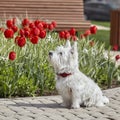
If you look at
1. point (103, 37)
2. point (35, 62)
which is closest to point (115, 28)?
point (103, 37)

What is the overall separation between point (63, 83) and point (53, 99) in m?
0.82

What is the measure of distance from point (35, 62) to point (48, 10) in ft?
23.8

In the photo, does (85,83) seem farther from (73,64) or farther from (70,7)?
(70,7)

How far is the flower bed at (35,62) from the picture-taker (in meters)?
A: 9.10

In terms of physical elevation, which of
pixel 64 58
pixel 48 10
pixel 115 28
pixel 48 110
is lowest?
pixel 48 110

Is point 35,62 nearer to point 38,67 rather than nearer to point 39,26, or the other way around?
point 38,67

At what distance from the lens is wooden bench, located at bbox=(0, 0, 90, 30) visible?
16.2 meters

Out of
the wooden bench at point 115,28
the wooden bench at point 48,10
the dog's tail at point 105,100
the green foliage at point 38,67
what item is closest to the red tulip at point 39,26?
the green foliage at point 38,67

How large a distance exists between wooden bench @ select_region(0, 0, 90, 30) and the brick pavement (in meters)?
7.26

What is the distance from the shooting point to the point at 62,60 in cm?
808

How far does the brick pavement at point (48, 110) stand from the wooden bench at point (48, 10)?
7259 mm

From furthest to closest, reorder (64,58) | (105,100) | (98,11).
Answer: (98,11)
(105,100)
(64,58)

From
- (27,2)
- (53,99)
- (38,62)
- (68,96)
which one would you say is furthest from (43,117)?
(27,2)

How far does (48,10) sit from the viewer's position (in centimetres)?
1669
